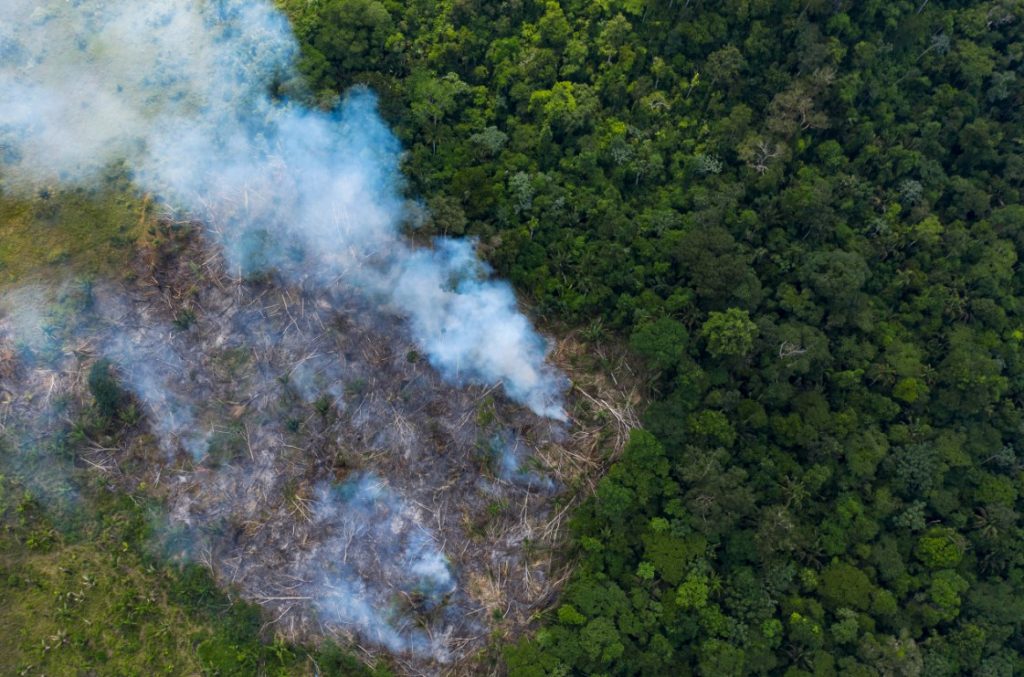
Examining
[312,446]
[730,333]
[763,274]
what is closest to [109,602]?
[312,446]

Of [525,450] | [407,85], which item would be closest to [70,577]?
[525,450]

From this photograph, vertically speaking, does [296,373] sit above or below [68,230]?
below

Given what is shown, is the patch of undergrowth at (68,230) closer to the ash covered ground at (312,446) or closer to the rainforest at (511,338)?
the rainforest at (511,338)

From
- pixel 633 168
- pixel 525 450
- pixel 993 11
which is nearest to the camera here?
pixel 525 450

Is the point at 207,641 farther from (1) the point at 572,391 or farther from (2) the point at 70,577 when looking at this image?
(1) the point at 572,391

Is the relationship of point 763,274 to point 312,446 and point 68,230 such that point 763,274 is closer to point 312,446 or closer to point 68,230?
point 312,446

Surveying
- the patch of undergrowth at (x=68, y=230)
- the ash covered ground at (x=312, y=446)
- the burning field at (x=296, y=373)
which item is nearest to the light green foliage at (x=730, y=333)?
the burning field at (x=296, y=373)
